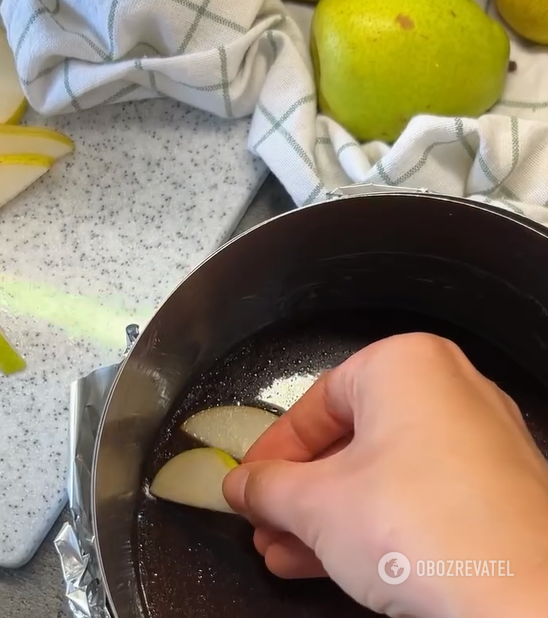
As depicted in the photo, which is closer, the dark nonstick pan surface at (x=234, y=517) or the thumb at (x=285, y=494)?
the thumb at (x=285, y=494)

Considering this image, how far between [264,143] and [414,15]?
135 millimetres

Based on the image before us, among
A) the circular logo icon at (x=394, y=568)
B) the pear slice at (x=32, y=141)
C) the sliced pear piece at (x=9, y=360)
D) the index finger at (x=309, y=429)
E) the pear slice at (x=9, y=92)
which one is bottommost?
the sliced pear piece at (x=9, y=360)

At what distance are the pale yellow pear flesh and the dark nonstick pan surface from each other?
0.77ft

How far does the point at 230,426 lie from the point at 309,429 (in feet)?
0.31

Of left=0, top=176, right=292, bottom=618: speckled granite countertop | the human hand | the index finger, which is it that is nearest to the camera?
the human hand

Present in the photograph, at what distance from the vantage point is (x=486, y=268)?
0.47m

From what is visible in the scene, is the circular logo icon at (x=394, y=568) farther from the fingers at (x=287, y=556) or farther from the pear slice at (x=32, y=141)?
the pear slice at (x=32, y=141)

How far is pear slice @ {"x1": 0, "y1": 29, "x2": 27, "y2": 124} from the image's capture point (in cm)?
57

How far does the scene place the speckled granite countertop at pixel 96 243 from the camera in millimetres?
509

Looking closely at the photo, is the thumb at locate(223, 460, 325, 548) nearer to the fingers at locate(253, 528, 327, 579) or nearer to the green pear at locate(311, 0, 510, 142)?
the fingers at locate(253, 528, 327, 579)

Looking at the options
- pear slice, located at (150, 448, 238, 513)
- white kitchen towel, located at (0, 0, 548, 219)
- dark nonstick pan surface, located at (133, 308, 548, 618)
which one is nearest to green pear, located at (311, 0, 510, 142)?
white kitchen towel, located at (0, 0, 548, 219)

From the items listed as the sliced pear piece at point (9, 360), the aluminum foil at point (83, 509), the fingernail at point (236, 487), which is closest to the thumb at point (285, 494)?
the fingernail at point (236, 487)

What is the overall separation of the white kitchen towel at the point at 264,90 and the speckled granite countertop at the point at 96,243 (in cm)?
3

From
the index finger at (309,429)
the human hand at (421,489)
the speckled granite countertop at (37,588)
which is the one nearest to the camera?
the human hand at (421,489)
